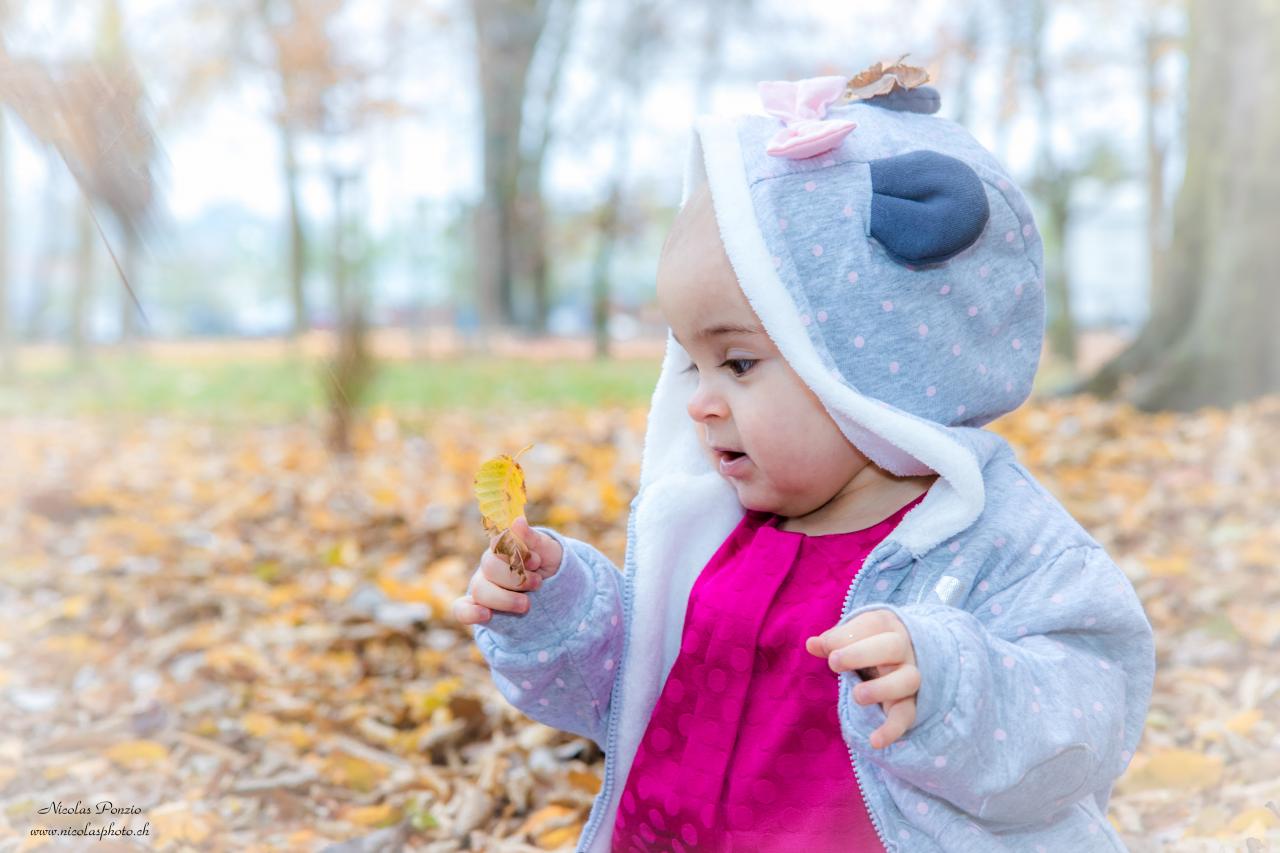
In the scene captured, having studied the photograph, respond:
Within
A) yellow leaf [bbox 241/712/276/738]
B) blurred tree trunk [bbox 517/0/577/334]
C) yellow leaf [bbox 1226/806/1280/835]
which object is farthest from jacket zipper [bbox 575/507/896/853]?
blurred tree trunk [bbox 517/0/577/334]

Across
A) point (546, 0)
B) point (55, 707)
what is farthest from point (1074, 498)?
point (546, 0)

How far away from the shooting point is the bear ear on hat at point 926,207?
1370mm

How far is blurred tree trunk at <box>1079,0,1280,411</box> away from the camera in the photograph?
18.8 feet

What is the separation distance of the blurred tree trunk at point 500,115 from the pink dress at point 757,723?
14271 millimetres

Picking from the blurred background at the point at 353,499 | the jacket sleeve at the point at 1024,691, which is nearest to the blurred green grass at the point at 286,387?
the blurred background at the point at 353,499

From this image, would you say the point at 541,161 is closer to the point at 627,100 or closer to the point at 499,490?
the point at 627,100

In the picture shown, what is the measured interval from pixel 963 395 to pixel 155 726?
6.64ft

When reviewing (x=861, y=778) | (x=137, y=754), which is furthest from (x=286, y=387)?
(x=861, y=778)

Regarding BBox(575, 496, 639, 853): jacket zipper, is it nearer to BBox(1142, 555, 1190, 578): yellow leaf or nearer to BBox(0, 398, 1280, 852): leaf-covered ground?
BBox(0, 398, 1280, 852): leaf-covered ground

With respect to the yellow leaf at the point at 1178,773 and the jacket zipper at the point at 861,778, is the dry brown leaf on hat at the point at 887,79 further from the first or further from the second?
Answer: the yellow leaf at the point at 1178,773

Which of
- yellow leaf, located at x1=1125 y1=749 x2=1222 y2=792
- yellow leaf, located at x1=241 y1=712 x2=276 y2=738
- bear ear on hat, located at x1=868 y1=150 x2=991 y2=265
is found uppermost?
bear ear on hat, located at x1=868 y1=150 x2=991 y2=265

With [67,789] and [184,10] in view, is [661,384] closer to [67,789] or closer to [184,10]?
[67,789]

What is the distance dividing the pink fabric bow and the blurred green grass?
597 centimetres

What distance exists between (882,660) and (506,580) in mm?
557
